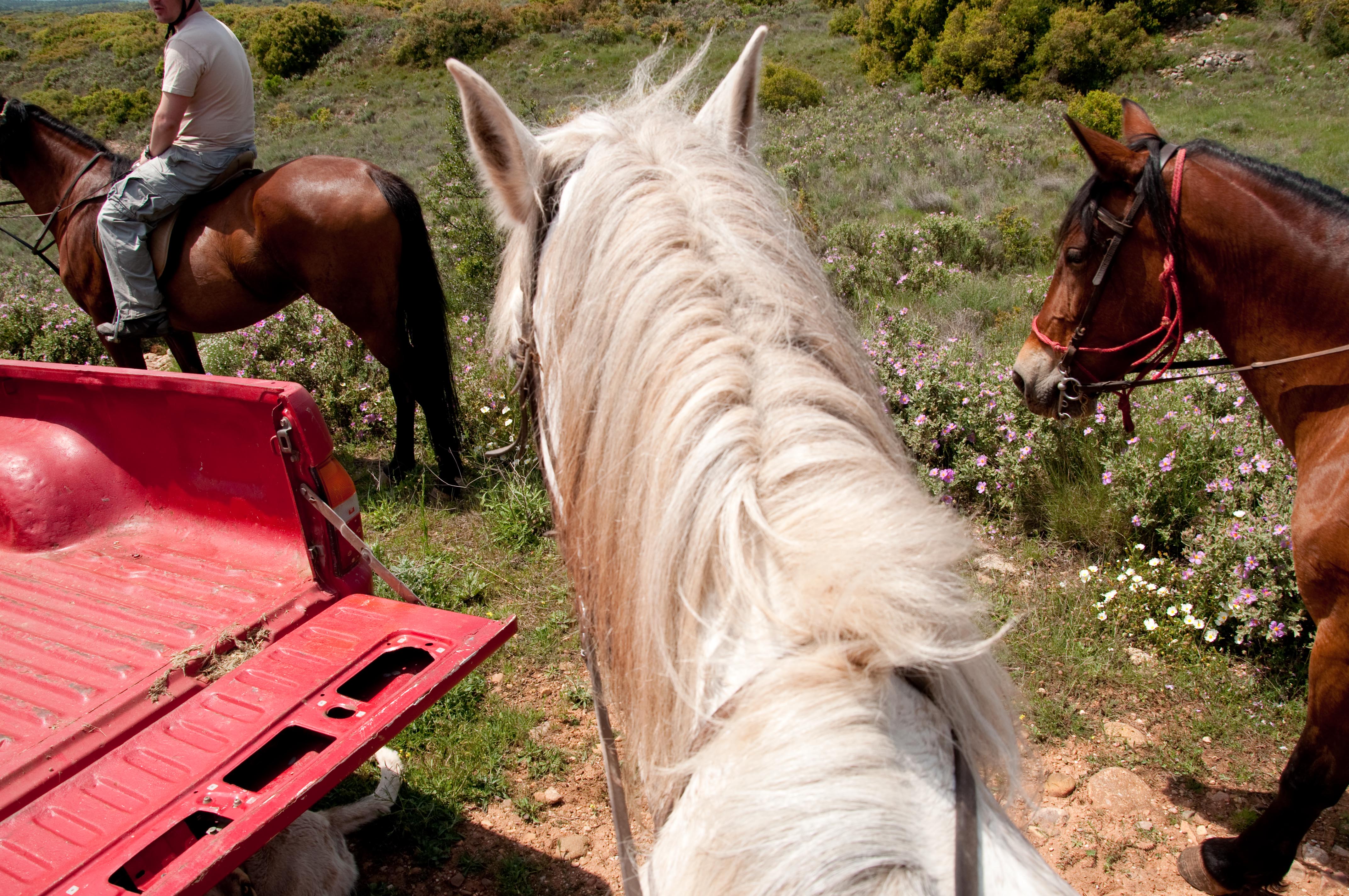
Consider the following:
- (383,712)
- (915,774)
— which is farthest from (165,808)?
(915,774)

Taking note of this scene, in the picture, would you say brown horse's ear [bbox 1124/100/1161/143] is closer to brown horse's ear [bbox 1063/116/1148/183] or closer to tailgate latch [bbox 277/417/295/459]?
brown horse's ear [bbox 1063/116/1148/183]

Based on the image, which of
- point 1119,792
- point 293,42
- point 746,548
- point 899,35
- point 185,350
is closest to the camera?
point 746,548

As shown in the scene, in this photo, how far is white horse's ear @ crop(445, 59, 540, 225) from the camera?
4.47 ft

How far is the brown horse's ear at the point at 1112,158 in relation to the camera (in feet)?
8.32

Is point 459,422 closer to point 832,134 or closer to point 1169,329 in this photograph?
point 1169,329

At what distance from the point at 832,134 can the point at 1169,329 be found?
1542cm

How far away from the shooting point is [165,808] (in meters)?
1.83

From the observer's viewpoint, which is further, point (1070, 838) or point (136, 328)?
point (136, 328)

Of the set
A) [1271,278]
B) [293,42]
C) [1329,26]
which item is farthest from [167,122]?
[293,42]

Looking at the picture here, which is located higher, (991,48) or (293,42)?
(293,42)

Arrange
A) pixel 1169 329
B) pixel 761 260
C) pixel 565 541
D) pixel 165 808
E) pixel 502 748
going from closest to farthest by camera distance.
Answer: pixel 761 260 < pixel 565 541 < pixel 165 808 < pixel 1169 329 < pixel 502 748

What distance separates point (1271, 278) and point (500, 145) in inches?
92.6

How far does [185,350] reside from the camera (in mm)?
5383

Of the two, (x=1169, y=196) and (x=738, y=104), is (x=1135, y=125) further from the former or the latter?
(x=738, y=104)
